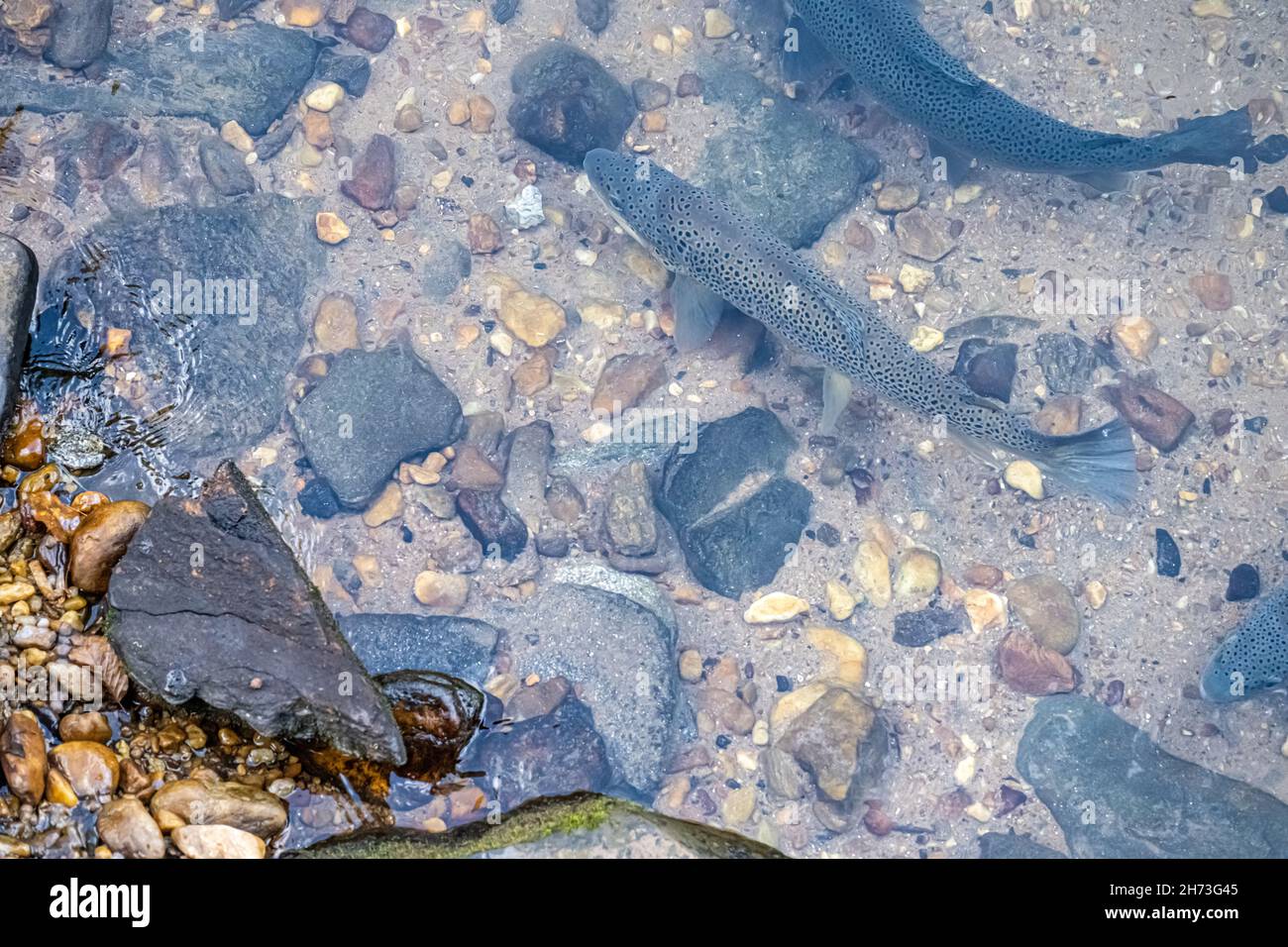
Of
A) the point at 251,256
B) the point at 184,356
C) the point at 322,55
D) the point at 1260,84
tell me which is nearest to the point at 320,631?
the point at 184,356

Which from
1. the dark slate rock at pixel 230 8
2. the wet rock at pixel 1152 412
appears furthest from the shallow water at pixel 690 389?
the dark slate rock at pixel 230 8

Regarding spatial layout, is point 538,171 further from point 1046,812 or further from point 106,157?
point 1046,812

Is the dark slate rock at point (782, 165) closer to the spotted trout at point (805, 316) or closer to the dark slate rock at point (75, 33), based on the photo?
the spotted trout at point (805, 316)

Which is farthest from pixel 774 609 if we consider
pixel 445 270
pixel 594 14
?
pixel 594 14

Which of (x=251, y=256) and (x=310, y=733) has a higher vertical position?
(x=251, y=256)

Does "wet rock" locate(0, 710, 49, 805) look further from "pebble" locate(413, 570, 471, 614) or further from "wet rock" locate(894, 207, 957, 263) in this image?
"wet rock" locate(894, 207, 957, 263)

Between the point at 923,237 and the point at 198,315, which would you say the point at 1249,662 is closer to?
the point at 923,237
